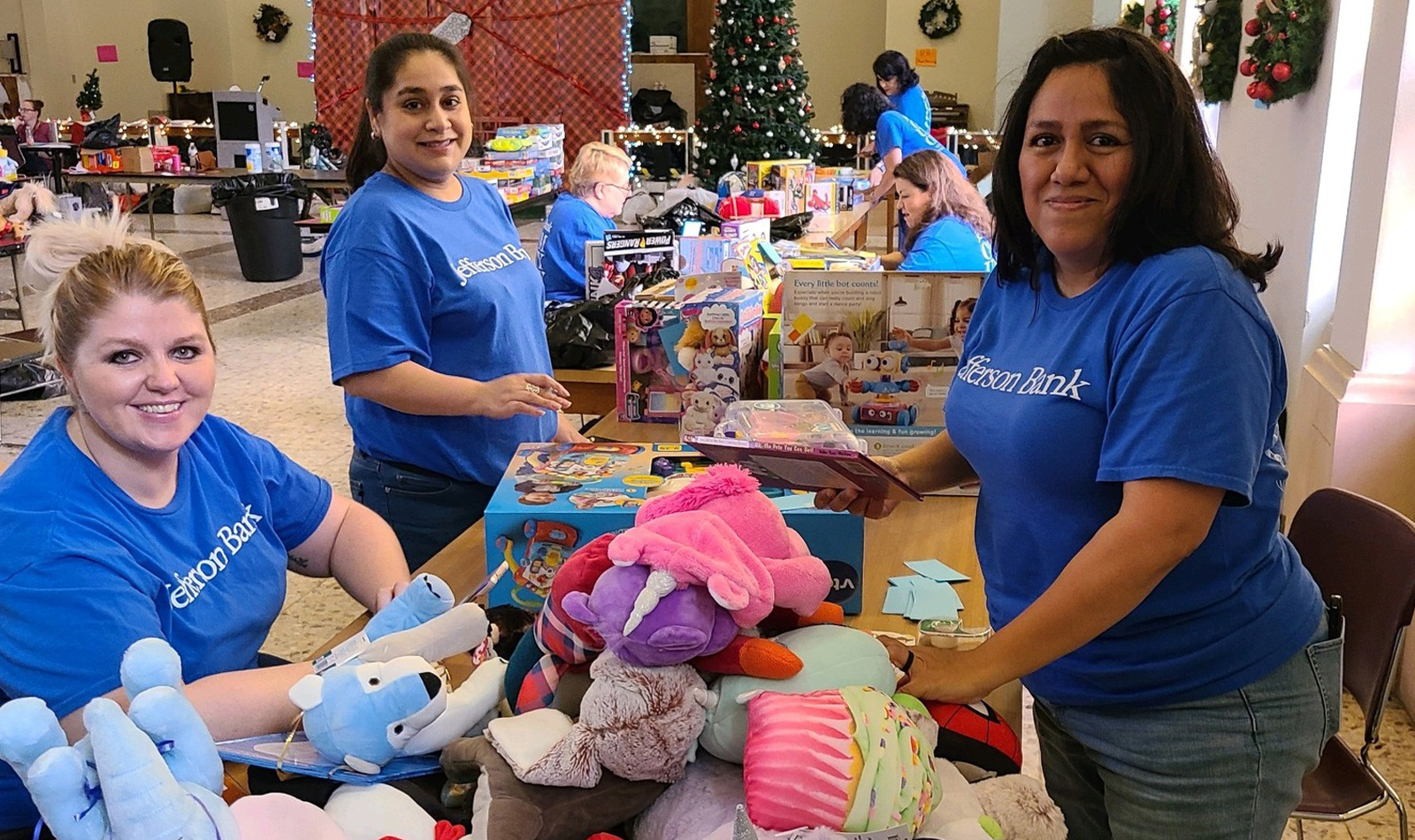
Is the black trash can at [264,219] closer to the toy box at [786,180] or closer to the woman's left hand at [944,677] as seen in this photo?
the toy box at [786,180]

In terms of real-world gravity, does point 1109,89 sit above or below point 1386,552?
above

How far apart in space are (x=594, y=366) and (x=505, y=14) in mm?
10178

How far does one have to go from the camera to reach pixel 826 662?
1206mm

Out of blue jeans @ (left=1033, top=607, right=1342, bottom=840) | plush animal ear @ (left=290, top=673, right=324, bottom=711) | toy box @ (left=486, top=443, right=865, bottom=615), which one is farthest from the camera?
toy box @ (left=486, top=443, right=865, bottom=615)

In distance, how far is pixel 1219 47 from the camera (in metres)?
5.61

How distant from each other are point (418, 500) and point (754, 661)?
4.12 ft

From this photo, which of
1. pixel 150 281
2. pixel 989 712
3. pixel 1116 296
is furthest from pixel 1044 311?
pixel 150 281

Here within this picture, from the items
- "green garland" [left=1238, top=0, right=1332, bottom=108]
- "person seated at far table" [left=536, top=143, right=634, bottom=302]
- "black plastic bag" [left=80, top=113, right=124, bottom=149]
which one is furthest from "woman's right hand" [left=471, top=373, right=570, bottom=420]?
"black plastic bag" [left=80, top=113, right=124, bottom=149]

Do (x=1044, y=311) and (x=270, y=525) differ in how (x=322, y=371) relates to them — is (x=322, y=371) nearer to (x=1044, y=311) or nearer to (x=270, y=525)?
(x=270, y=525)

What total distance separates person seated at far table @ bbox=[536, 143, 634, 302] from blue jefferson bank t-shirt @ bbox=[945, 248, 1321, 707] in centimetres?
299

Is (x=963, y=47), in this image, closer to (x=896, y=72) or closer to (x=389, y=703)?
(x=896, y=72)

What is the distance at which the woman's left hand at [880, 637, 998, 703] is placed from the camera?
129 centimetres

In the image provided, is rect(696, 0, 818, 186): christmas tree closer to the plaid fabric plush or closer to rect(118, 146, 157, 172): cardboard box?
rect(118, 146, 157, 172): cardboard box

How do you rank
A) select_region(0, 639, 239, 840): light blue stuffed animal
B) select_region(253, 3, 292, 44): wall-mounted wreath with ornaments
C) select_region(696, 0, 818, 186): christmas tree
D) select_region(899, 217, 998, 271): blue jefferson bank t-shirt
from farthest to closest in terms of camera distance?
select_region(253, 3, 292, 44): wall-mounted wreath with ornaments < select_region(696, 0, 818, 186): christmas tree < select_region(899, 217, 998, 271): blue jefferson bank t-shirt < select_region(0, 639, 239, 840): light blue stuffed animal
